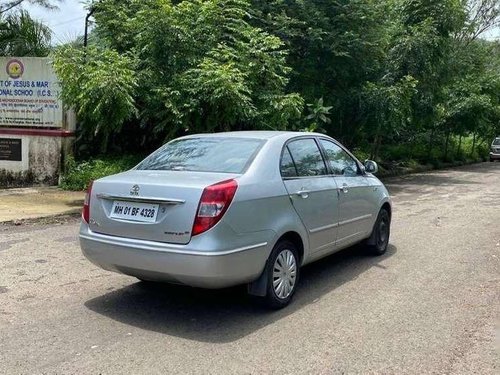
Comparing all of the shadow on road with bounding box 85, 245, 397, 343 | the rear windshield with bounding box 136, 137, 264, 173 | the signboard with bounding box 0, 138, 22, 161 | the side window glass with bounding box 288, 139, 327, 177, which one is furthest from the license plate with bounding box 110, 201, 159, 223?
the signboard with bounding box 0, 138, 22, 161

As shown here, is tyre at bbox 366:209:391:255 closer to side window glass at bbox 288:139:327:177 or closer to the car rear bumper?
side window glass at bbox 288:139:327:177

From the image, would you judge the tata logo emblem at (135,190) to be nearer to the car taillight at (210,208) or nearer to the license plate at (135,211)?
the license plate at (135,211)

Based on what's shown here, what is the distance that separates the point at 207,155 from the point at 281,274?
132 cm

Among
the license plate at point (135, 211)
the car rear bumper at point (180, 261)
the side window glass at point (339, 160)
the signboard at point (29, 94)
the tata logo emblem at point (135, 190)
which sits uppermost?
the signboard at point (29, 94)

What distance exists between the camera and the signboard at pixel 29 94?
42.0 feet

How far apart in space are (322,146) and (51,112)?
28.2ft

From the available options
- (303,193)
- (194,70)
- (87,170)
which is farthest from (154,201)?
(87,170)

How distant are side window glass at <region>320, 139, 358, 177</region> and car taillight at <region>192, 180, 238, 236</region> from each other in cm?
203

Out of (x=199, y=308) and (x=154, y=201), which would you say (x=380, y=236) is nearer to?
(x=199, y=308)

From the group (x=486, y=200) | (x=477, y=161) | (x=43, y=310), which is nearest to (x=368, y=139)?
(x=486, y=200)

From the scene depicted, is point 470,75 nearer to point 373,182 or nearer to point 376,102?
point 376,102

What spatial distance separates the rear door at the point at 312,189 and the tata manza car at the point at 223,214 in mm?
10

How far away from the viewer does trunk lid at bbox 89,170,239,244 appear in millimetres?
4566

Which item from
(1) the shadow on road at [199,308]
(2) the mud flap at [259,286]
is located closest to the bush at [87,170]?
(1) the shadow on road at [199,308]
